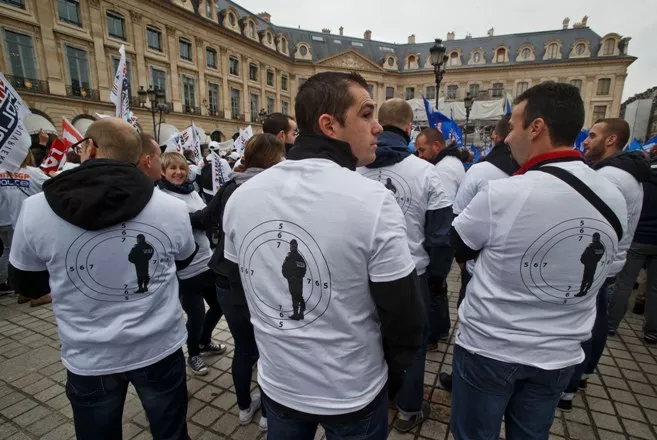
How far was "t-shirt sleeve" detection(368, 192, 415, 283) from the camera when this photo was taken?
3.88 feet

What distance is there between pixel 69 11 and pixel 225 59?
13.2 meters

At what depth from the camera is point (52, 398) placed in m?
3.00

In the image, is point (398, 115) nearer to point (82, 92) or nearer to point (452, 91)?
point (82, 92)

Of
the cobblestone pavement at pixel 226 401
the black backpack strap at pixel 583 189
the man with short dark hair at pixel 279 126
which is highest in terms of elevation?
the man with short dark hair at pixel 279 126

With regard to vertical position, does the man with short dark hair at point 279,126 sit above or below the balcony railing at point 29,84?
below

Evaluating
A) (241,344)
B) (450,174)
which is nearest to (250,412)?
(241,344)

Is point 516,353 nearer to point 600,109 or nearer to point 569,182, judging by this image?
point 569,182

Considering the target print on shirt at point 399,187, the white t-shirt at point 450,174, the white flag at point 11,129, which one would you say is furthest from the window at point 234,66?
the target print on shirt at point 399,187

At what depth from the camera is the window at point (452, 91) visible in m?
46.7

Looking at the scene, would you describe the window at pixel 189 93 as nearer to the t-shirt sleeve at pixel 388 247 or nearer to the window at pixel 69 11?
the window at pixel 69 11

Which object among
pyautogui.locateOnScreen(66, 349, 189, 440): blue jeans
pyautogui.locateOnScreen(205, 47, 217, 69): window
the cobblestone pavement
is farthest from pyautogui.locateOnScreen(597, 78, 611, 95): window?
pyautogui.locateOnScreen(66, 349, 189, 440): blue jeans

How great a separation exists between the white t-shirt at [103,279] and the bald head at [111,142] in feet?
0.84

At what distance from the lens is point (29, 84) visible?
64.6 feet

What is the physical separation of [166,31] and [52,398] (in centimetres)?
3174
